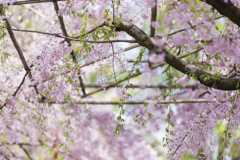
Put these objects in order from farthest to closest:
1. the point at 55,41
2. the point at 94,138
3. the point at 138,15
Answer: the point at 94,138
the point at 138,15
the point at 55,41

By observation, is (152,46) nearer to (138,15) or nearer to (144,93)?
(138,15)

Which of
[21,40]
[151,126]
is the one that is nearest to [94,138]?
[151,126]

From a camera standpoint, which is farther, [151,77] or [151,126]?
[151,126]

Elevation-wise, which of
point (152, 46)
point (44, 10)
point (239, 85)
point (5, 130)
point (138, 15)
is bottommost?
point (5, 130)

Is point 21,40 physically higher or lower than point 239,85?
higher

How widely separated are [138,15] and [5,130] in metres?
2.14

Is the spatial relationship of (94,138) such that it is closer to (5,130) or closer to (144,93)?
(144,93)

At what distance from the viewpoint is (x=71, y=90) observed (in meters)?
3.10

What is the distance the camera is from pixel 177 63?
7.80 feet

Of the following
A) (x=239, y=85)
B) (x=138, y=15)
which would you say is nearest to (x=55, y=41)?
(x=138, y=15)

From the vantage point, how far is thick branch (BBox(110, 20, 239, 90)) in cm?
229

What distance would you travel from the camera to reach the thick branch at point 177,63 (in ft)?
7.52

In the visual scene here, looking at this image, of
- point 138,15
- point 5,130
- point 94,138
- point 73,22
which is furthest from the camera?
point 94,138

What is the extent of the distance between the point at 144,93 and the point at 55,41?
264 centimetres
